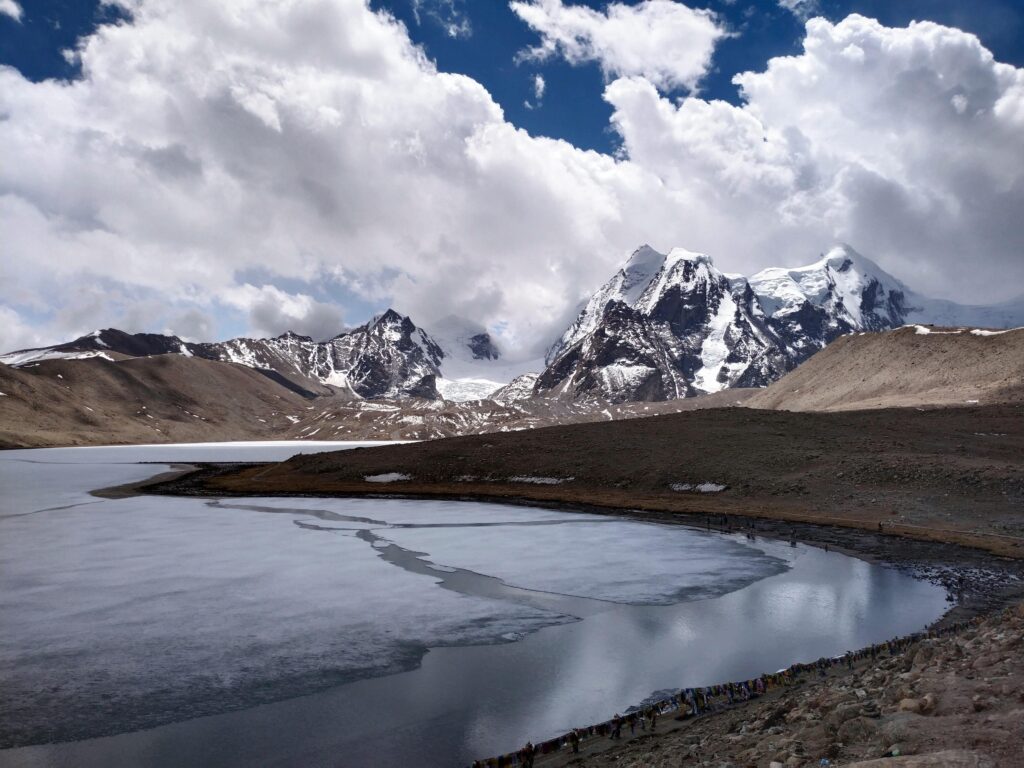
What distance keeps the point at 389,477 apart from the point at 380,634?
236 ft

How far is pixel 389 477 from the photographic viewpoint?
313 feet

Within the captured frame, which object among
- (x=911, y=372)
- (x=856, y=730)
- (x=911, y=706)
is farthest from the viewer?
(x=911, y=372)

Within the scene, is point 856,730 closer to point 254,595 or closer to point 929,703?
point 929,703

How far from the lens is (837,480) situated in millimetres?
61969

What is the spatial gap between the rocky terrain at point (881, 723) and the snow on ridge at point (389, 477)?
8011 centimetres

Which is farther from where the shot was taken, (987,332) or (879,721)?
(987,332)

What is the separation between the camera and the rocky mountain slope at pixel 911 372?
10312 centimetres

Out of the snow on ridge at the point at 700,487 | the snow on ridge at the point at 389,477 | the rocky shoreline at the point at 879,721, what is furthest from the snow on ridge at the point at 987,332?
the rocky shoreline at the point at 879,721

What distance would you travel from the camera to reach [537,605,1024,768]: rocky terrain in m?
10.4

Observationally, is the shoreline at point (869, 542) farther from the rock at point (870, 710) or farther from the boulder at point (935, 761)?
the boulder at point (935, 761)

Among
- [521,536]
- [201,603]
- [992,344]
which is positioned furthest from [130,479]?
[992,344]

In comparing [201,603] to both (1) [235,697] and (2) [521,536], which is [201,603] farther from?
(2) [521,536]

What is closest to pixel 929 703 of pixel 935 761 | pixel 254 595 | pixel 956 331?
pixel 935 761

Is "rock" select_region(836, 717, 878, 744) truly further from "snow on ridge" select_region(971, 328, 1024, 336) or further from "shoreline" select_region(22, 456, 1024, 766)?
"snow on ridge" select_region(971, 328, 1024, 336)
